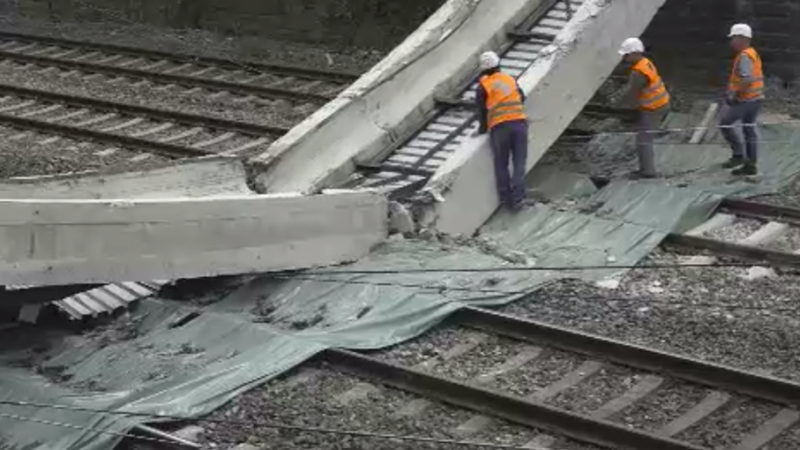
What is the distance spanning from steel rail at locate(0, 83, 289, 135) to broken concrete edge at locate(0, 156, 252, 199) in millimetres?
3779

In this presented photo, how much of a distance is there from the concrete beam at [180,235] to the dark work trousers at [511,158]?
1.34 metres

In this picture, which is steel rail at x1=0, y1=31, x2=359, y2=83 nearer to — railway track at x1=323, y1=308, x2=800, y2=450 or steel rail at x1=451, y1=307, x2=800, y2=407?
steel rail at x1=451, y1=307, x2=800, y2=407

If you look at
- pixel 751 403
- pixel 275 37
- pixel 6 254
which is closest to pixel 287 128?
pixel 275 37

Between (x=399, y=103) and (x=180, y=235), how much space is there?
3.81 metres

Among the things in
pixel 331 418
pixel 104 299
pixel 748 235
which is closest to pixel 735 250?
pixel 748 235

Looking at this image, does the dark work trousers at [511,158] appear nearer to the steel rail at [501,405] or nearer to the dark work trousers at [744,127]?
the dark work trousers at [744,127]

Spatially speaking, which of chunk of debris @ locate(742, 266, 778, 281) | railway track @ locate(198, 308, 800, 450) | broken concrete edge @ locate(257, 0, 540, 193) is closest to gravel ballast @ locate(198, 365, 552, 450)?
railway track @ locate(198, 308, 800, 450)

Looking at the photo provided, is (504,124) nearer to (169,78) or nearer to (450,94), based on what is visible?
(450,94)

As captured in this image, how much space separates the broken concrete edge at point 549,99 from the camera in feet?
37.8

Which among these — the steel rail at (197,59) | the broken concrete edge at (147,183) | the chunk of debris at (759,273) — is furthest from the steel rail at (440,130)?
the steel rail at (197,59)

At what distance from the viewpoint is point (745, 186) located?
1216 centimetres

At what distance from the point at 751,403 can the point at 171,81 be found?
11.3 metres

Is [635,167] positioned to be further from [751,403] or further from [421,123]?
[751,403]

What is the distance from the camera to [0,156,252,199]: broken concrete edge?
376 inches
